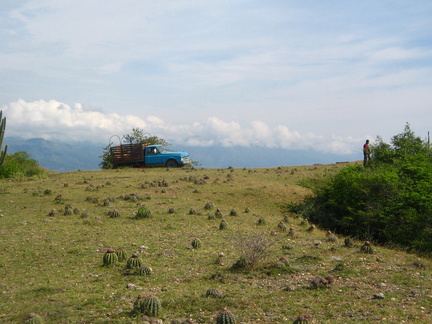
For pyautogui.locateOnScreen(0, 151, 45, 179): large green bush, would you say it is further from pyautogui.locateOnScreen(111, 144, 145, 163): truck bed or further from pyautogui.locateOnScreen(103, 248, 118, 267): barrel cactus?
pyautogui.locateOnScreen(103, 248, 118, 267): barrel cactus

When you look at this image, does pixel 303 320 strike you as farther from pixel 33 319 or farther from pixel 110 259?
pixel 110 259

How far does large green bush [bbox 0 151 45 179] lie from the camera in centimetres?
3608

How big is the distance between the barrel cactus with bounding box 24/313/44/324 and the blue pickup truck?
3276 cm

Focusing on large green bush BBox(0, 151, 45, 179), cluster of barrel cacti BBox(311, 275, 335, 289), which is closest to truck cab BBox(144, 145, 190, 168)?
large green bush BBox(0, 151, 45, 179)

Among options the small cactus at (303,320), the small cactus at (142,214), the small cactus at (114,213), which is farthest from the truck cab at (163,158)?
the small cactus at (303,320)

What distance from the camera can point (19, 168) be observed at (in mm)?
38375

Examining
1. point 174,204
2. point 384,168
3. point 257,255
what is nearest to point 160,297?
point 257,255

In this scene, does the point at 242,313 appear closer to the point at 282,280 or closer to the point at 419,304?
the point at 282,280

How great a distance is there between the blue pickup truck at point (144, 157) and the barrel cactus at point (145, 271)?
29.6m

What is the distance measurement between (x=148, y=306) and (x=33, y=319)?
2.08 m

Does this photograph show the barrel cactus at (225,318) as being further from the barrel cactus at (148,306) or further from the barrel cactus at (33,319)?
the barrel cactus at (33,319)

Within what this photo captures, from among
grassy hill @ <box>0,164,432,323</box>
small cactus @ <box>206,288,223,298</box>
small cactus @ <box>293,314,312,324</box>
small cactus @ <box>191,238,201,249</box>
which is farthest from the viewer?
small cactus @ <box>191,238,201,249</box>

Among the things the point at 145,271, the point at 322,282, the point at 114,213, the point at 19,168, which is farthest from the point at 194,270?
the point at 19,168

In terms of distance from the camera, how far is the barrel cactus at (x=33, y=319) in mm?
7438
